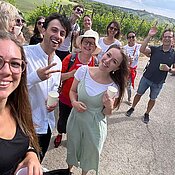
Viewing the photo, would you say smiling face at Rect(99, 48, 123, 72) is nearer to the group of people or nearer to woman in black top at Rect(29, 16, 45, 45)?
the group of people

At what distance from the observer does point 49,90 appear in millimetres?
2410

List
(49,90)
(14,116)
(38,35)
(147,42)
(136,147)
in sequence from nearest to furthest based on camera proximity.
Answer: (14,116) < (49,90) < (136,147) < (38,35) < (147,42)

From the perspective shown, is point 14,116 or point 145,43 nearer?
point 14,116

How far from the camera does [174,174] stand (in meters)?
3.71

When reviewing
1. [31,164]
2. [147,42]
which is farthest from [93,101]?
[147,42]

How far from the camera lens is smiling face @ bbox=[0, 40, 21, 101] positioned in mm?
1410

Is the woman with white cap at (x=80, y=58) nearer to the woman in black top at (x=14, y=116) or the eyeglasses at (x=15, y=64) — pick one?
the woman in black top at (x=14, y=116)

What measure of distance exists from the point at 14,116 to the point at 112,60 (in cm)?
120

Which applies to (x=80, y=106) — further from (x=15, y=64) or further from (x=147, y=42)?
(x=147, y=42)

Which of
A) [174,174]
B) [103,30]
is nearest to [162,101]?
[174,174]

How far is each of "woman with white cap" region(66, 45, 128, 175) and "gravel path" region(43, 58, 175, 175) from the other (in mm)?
624

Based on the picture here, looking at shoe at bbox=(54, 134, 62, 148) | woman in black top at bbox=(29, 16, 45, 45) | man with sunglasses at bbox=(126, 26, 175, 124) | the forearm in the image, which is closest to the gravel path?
shoe at bbox=(54, 134, 62, 148)

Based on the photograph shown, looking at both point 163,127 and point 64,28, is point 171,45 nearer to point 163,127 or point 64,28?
point 163,127

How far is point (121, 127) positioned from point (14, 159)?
11.4 ft
